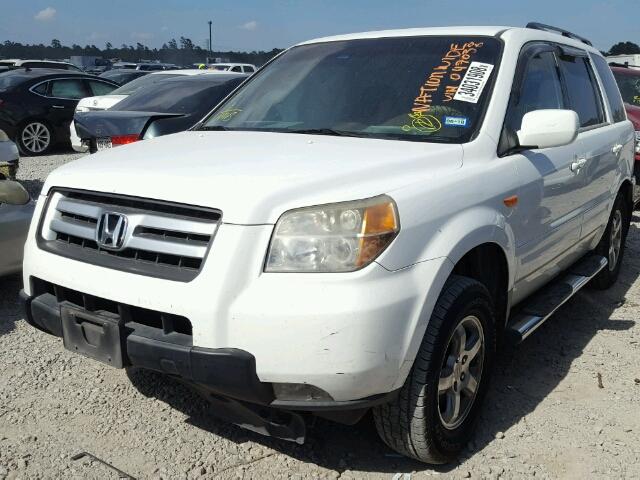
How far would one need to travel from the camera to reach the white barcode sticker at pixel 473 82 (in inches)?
124

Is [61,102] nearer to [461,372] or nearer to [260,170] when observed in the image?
[260,170]

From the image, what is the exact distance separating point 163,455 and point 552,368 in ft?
7.33

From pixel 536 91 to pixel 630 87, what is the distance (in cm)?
650

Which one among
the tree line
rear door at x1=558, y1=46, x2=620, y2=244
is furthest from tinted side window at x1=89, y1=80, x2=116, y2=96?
the tree line

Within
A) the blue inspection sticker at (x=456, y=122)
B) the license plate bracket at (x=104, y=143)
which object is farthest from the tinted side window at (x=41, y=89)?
the blue inspection sticker at (x=456, y=122)

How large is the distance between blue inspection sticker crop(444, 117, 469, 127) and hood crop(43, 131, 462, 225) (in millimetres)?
206

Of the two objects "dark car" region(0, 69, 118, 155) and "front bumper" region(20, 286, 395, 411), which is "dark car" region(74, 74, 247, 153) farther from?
"dark car" region(0, 69, 118, 155)

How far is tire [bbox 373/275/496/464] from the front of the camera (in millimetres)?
2477

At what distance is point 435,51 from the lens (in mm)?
3434

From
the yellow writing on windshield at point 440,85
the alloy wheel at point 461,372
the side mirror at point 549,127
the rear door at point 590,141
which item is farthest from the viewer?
the rear door at point 590,141

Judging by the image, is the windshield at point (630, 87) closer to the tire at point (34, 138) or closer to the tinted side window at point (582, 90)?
the tinted side window at point (582, 90)

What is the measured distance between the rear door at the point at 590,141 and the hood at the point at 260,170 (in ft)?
4.84

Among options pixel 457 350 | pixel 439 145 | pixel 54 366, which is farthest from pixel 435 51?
pixel 54 366

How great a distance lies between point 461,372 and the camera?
2.83 meters
